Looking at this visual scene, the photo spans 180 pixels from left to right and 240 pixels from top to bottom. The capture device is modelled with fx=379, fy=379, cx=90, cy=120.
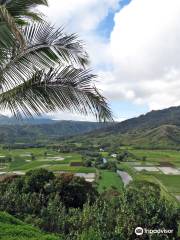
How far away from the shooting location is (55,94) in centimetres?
814

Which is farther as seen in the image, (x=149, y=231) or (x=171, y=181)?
(x=171, y=181)

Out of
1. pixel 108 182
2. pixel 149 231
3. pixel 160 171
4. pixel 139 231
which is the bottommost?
pixel 108 182

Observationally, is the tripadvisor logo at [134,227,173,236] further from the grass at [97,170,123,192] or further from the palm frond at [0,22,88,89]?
the grass at [97,170,123,192]

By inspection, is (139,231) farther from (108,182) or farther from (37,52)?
(108,182)

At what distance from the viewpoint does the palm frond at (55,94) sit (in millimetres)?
7879

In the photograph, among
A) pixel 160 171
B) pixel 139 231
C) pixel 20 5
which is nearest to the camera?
pixel 20 5

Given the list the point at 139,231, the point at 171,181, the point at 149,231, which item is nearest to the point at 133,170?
the point at 171,181

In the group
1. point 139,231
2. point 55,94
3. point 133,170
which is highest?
point 55,94

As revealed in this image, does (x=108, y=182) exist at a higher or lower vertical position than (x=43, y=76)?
lower

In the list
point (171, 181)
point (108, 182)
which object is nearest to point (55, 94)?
point (108, 182)

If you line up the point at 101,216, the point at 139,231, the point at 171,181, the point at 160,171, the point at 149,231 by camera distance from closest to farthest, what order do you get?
the point at 149,231 → the point at 139,231 → the point at 101,216 → the point at 171,181 → the point at 160,171

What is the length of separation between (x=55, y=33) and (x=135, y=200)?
66.0ft

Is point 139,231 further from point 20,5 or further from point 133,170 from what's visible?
point 133,170

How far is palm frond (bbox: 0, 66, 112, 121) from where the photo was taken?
7.88m
